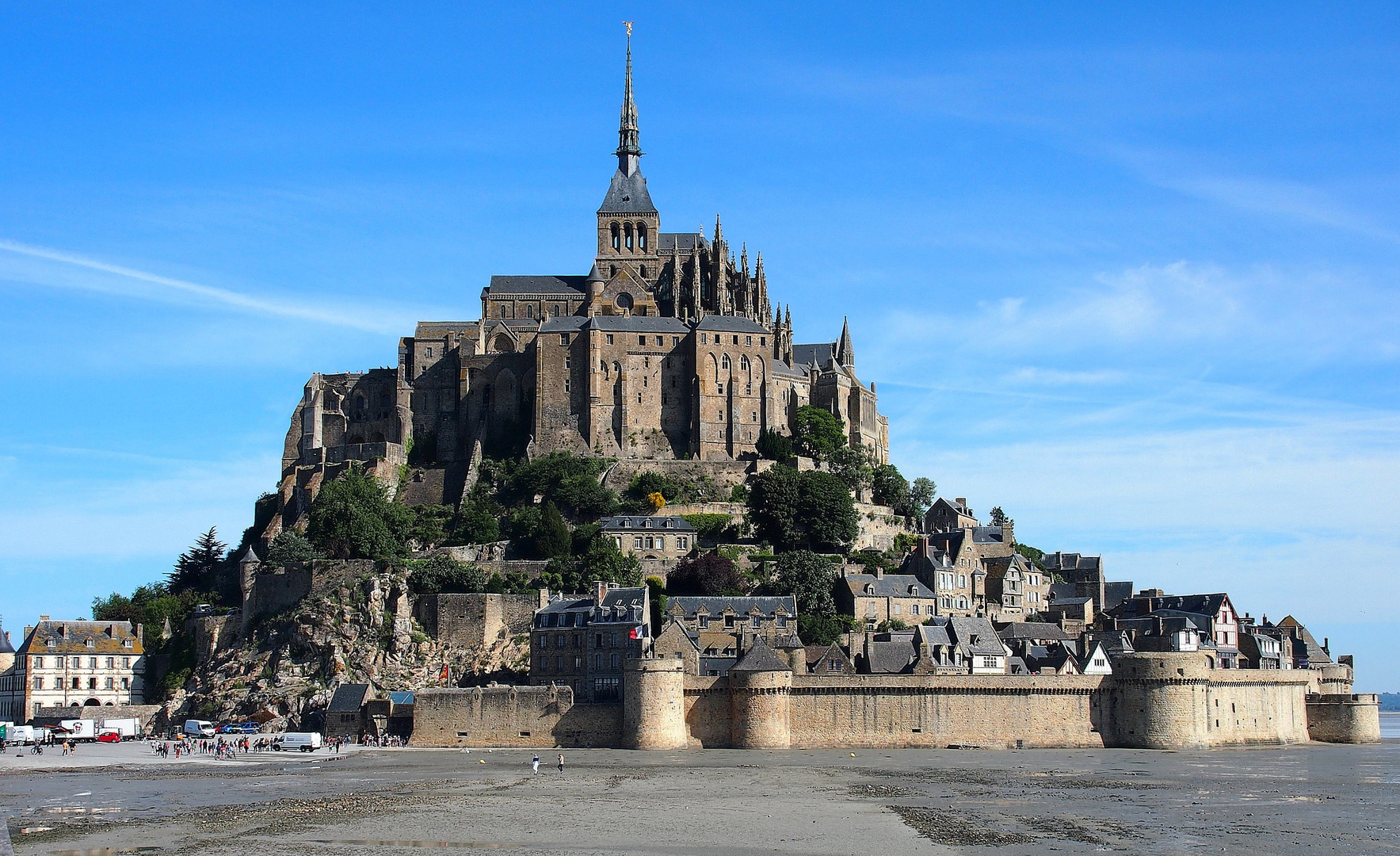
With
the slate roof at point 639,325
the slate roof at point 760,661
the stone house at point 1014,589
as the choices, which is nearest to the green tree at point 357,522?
the slate roof at point 639,325

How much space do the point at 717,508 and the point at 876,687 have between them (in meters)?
26.1

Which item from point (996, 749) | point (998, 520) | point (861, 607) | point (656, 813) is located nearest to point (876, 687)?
point (996, 749)

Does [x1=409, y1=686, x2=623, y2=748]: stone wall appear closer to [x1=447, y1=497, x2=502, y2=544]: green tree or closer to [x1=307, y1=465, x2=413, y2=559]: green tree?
[x1=307, y1=465, x2=413, y2=559]: green tree

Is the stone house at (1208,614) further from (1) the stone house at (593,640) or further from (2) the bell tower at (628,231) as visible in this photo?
(2) the bell tower at (628,231)

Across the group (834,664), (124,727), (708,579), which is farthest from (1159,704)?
(124,727)

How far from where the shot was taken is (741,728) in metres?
69.3

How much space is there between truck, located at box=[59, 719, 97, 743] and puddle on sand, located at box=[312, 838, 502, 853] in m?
40.8

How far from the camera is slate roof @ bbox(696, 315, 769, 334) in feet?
338

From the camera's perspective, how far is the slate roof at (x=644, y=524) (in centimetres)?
8869

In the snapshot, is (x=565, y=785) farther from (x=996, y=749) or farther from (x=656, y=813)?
(x=996, y=749)

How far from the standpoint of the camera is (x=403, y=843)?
41.9 m

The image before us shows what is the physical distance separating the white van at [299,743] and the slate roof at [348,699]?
1.98m

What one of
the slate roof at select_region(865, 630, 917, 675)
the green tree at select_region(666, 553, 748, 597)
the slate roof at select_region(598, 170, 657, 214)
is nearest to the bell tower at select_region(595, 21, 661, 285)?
the slate roof at select_region(598, 170, 657, 214)

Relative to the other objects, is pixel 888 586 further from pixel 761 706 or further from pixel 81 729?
pixel 81 729
